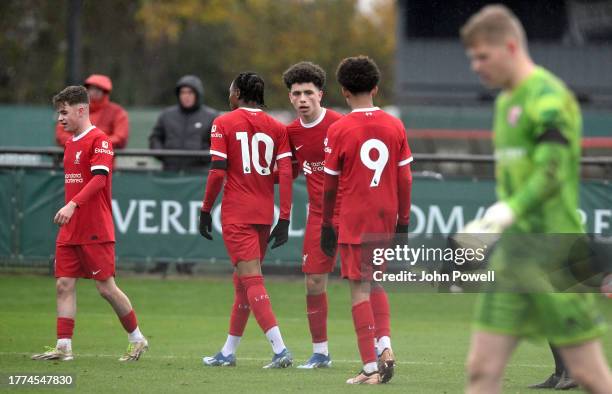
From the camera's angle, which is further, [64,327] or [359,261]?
[64,327]

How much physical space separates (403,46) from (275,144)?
32.9m

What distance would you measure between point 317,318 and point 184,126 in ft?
23.9

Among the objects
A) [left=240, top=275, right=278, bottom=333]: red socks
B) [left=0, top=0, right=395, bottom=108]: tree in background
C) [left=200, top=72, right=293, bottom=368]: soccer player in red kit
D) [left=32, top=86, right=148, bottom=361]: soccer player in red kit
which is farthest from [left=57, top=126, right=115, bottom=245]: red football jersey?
[left=0, top=0, right=395, bottom=108]: tree in background

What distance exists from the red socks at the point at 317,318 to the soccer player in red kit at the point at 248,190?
10.9 inches

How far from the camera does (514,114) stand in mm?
5703

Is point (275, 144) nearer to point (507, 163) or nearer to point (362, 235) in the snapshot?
point (362, 235)

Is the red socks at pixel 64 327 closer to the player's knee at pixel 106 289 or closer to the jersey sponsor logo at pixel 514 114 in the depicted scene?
the player's knee at pixel 106 289

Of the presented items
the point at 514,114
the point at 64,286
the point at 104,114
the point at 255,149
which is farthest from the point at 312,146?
the point at 104,114

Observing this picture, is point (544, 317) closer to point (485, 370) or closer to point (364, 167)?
point (485, 370)

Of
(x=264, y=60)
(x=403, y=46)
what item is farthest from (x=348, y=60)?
(x=264, y=60)

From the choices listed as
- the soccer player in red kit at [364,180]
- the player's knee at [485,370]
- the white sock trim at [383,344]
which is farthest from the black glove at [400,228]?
the player's knee at [485,370]

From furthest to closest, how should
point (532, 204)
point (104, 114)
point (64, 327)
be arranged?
point (104, 114) → point (64, 327) → point (532, 204)

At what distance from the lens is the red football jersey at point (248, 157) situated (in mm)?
9852

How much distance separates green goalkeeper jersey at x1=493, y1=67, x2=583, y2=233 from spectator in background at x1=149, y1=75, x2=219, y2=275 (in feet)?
35.1
